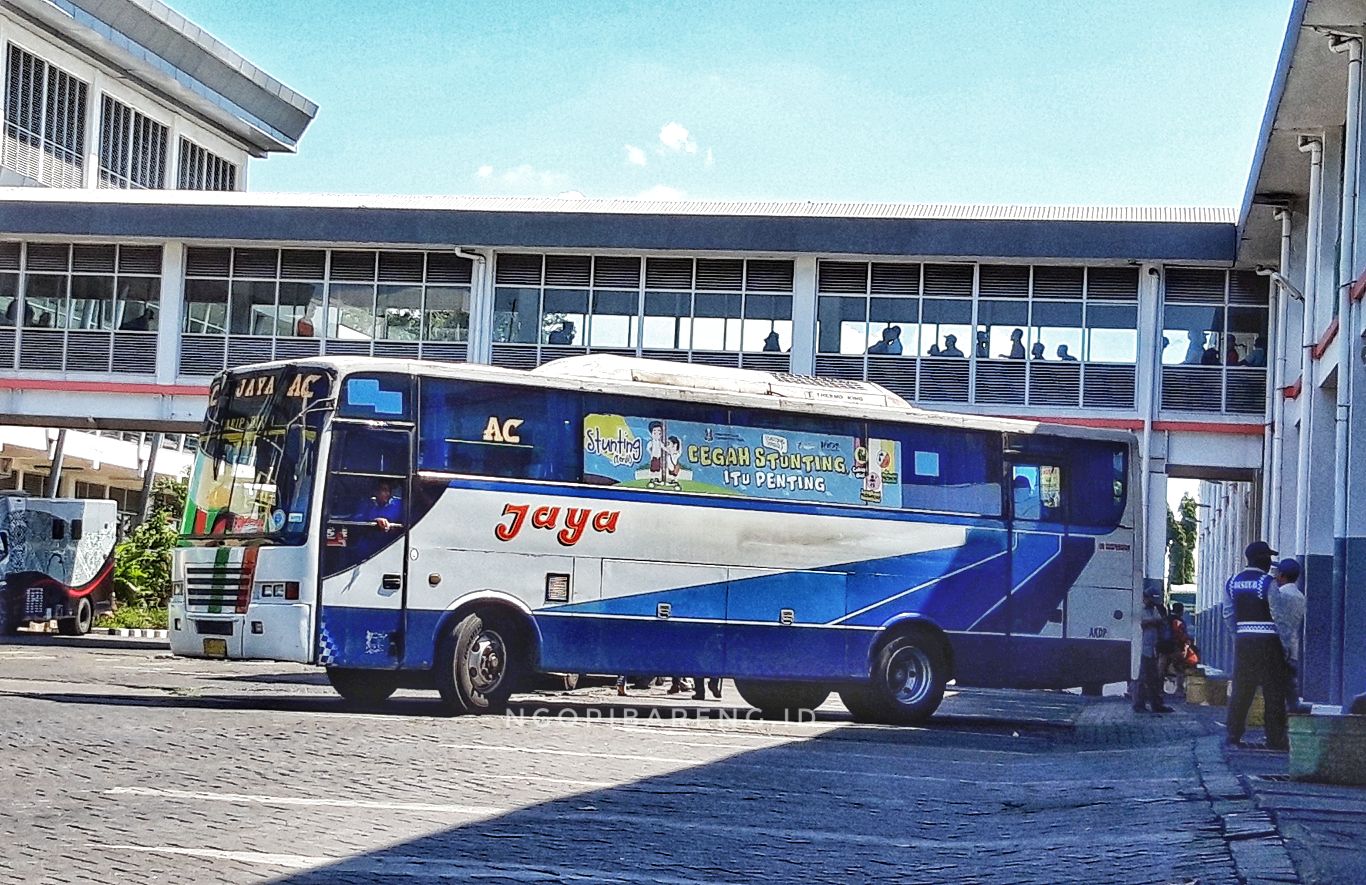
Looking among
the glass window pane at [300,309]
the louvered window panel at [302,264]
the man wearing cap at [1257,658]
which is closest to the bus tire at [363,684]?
the man wearing cap at [1257,658]

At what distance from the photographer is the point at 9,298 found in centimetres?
3897

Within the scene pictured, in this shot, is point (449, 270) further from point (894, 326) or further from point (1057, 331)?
point (1057, 331)

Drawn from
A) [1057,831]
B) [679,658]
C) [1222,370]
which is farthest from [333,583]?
[1222,370]

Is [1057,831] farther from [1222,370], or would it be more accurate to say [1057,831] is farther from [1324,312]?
[1222,370]

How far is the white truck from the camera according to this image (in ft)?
119

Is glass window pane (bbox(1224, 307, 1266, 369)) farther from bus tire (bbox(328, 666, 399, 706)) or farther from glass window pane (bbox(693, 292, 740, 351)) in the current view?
bus tire (bbox(328, 666, 399, 706))

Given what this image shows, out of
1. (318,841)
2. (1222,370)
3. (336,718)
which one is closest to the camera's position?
(318,841)

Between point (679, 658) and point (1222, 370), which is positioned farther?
point (1222, 370)

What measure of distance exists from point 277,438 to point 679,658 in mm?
4669

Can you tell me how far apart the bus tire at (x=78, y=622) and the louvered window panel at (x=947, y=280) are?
17666mm

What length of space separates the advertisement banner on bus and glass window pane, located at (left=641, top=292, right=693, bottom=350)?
16.5m

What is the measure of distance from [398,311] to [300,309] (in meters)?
1.98

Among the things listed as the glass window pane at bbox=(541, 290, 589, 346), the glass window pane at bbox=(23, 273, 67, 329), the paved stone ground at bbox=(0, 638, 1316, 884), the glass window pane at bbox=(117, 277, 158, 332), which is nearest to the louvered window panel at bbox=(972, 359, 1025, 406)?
the glass window pane at bbox=(541, 290, 589, 346)

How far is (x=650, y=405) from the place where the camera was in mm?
19453
